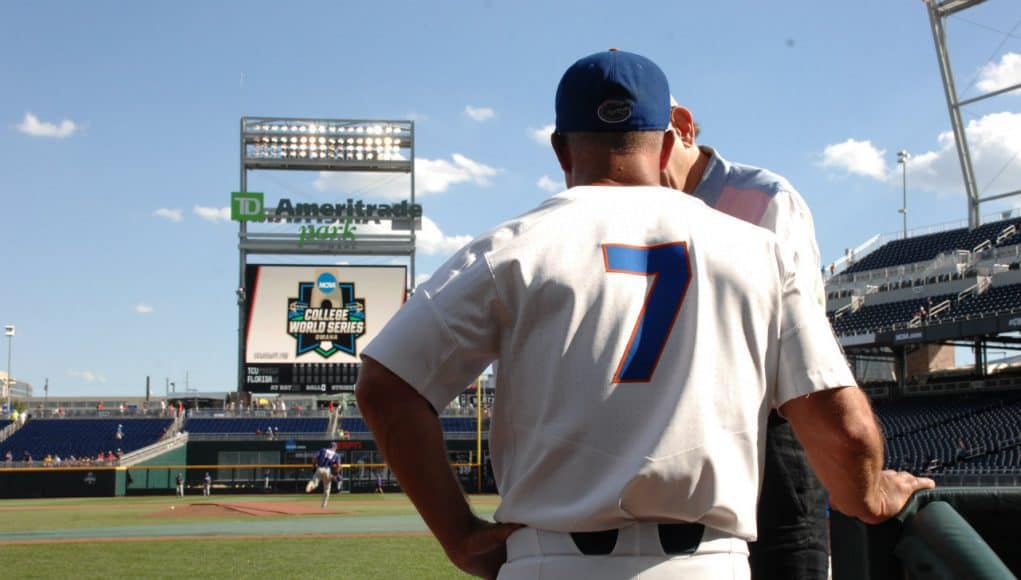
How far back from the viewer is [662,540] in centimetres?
144

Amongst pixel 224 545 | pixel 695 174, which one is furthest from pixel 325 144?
pixel 695 174

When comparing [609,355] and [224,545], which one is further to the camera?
[224,545]

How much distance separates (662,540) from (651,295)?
344mm

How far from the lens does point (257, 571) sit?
9.05 meters

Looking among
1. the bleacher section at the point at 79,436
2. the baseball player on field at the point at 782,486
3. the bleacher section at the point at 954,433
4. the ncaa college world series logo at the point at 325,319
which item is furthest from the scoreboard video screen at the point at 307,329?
the baseball player on field at the point at 782,486

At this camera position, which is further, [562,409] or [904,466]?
[904,466]

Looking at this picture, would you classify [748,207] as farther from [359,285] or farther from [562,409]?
[359,285]

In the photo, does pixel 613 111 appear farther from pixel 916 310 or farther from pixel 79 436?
pixel 79 436

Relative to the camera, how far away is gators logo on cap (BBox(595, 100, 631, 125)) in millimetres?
1595

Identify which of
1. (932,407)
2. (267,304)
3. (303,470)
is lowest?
(303,470)

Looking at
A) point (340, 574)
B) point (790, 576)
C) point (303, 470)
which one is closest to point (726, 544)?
point (790, 576)

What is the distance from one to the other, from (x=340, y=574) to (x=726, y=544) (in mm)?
7817

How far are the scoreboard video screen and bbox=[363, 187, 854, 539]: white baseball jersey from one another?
36054mm

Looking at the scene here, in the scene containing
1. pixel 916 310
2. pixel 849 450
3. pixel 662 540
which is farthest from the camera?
pixel 916 310
